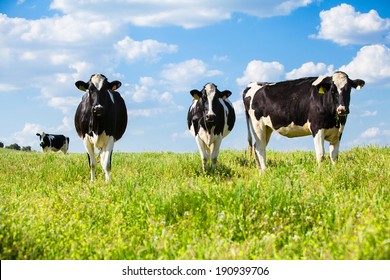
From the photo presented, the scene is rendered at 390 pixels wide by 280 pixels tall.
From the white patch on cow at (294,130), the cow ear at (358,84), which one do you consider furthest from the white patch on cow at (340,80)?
the white patch on cow at (294,130)

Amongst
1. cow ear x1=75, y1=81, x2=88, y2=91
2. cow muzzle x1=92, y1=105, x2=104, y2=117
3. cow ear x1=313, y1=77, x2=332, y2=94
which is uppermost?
cow ear x1=75, y1=81, x2=88, y2=91

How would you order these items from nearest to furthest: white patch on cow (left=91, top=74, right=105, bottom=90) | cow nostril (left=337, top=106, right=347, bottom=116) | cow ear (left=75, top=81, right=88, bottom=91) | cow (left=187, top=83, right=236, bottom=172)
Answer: cow nostril (left=337, top=106, right=347, bottom=116) → white patch on cow (left=91, top=74, right=105, bottom=90) → cow ear (left=75, top=81, right=88, bottom=91) → cow (left=187, top=83, right=236, bottom=172)

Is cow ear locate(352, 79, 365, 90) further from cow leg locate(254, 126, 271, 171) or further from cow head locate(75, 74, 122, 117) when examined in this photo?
cow head locate(75, 74, 122, 117)

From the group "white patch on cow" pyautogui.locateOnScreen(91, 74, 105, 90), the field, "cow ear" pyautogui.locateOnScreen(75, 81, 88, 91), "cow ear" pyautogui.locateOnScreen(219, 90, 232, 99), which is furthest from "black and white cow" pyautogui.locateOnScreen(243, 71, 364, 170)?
"cow ear" pyautogui.locateOnScreen(75, 81, 88, 91)

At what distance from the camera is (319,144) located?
11.8 metres

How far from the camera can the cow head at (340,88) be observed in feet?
37.7

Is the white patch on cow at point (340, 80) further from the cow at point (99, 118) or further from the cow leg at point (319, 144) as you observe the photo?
the cow at point (99, 118)

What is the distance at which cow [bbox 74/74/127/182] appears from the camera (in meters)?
12.1

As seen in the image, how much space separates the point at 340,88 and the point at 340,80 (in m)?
0.23

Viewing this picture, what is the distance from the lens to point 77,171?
44.4 feet

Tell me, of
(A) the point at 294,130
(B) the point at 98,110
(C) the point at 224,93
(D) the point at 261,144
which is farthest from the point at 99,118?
(A) the point at 294,130

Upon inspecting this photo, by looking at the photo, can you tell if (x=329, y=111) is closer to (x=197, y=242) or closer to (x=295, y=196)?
(x=295, y=196)

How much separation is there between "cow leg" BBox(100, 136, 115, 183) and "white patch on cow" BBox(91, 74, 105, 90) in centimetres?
124
